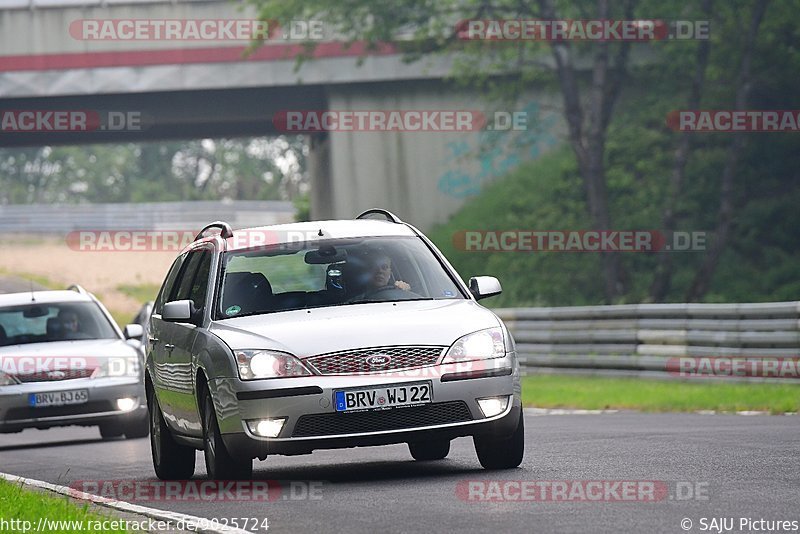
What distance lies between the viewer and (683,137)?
35.4m

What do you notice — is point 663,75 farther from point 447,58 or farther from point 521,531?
point 521,531

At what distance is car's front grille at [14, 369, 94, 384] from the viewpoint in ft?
61.7

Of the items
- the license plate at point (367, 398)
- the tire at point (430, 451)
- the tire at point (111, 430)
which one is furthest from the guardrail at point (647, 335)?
A: the license plate at point (367, 398)

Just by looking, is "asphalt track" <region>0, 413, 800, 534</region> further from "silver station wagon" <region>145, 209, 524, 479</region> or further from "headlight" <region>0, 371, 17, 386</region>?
"headlight" <region>0, 371, 17, 386</region>

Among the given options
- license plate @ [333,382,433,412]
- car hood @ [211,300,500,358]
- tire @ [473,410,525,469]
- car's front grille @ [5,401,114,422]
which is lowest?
car's front grille @ [5,401,114,422]

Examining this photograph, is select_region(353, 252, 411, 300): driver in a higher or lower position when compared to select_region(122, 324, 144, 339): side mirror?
higher

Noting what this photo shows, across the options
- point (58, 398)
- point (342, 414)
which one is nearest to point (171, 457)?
point (342, 414)

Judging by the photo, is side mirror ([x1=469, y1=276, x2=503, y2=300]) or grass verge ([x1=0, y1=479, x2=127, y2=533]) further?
side mirror ([x1=469, y1=276, x2=503, y2=300])

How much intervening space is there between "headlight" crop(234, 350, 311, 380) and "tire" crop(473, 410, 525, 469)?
1.28 metres

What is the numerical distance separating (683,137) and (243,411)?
26170 mm

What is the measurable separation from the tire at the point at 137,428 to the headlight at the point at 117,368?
523mm

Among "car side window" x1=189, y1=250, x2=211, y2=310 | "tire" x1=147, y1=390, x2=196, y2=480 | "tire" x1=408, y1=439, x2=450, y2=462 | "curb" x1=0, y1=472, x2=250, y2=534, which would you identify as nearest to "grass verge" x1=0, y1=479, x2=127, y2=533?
"curb" x1=0, y1=472, x2=250, y2=534

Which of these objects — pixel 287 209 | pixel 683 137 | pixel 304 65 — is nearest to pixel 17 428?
pixel 683 137

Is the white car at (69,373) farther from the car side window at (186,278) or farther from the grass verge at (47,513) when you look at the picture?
the grass verge at (47,513)
